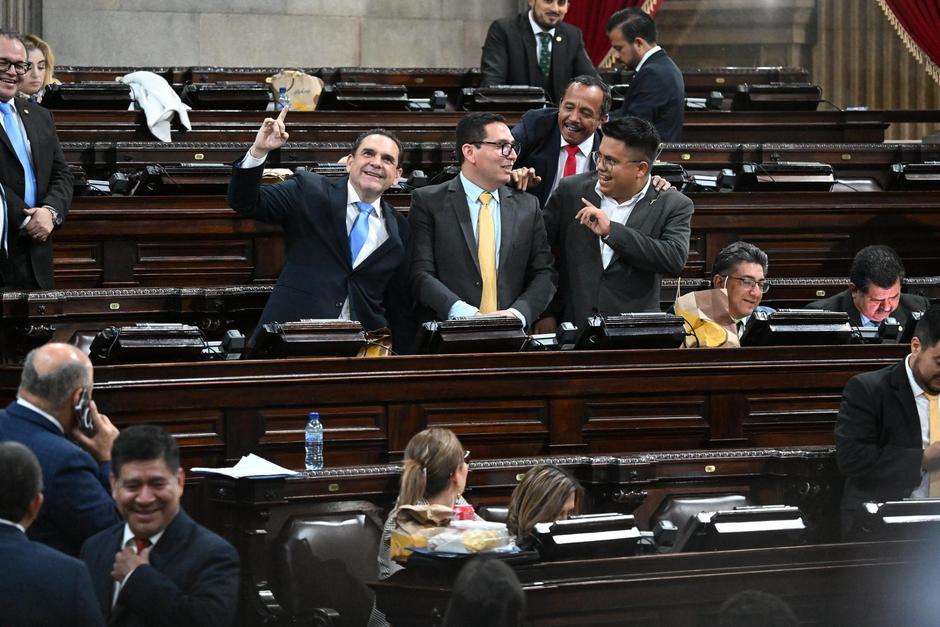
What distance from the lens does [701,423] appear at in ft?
14.8

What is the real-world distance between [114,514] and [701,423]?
1.95 metres

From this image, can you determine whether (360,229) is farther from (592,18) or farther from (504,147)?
(592,18)

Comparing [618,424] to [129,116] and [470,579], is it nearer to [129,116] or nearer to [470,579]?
[470,579]

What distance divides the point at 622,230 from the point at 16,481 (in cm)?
232

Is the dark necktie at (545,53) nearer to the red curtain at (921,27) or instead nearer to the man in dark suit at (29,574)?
the red curtain at (921,27)

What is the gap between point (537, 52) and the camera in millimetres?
7285

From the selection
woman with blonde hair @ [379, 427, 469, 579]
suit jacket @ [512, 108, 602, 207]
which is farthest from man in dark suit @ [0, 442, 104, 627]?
suit jacket @ [512, 108, 602, 207]

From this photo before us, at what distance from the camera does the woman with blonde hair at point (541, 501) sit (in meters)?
3.48

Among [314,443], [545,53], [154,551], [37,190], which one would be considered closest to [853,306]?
[314,443]

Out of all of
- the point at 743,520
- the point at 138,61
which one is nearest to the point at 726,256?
the point at 743,520

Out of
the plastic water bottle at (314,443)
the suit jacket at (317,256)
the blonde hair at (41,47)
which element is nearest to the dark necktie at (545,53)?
the blonde hair at (41,47)

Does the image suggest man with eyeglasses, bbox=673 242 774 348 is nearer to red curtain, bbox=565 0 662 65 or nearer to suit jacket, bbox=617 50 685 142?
suit jacket, bbox=617 50 685 142

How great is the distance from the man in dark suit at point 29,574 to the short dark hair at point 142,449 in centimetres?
23

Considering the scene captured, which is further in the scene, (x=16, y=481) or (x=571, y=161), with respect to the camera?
(x=571, y=161)
